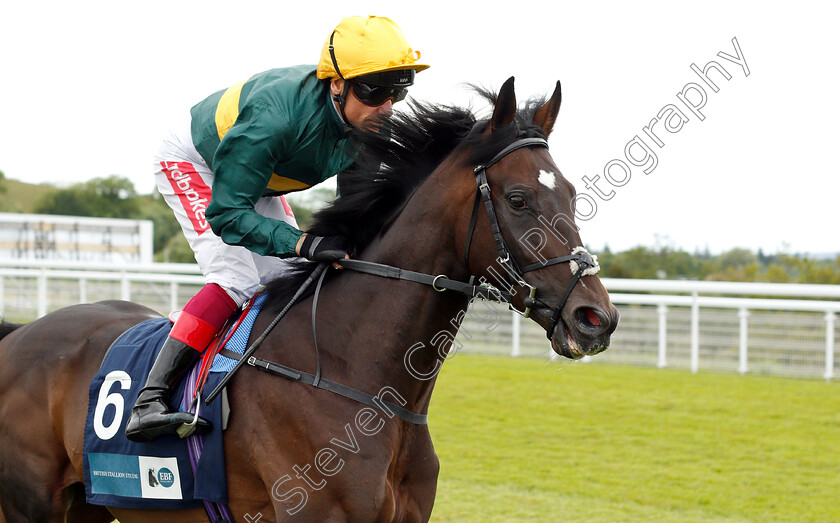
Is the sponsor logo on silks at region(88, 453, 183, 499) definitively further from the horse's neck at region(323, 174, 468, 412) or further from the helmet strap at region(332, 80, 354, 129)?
the helmet strap at region(332, 80, 354, 129)

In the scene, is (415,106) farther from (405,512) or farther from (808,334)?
(808,334)

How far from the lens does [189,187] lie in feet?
9.53

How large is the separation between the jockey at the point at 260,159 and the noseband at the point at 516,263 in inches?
19.5

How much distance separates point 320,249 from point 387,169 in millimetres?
369

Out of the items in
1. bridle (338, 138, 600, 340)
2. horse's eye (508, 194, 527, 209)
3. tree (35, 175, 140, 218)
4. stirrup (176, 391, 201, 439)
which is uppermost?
tree (35, 175, 140, 218)

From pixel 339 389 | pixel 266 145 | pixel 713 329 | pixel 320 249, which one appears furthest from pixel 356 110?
pixel 713 329

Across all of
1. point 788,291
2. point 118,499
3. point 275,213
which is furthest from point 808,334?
point 118,499

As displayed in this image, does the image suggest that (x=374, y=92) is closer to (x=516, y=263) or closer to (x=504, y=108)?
(x=504, y=108)

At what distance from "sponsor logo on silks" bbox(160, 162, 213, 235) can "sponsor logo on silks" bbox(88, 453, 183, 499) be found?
89 centimetres

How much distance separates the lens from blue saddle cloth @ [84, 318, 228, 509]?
2.48 m

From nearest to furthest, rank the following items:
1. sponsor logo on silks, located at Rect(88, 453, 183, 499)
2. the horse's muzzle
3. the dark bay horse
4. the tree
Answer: the horse's muzzle, the dark bay horse, sponsor logo on silks, located at Rect(88, 453, 183, 499), the tree

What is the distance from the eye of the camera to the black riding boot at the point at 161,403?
2.48 m

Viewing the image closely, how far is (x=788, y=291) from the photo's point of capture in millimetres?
7820

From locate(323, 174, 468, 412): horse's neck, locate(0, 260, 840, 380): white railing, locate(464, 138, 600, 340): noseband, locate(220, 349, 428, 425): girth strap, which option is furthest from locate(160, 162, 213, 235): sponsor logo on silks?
locate(0, 260, 840, 380): white railing
